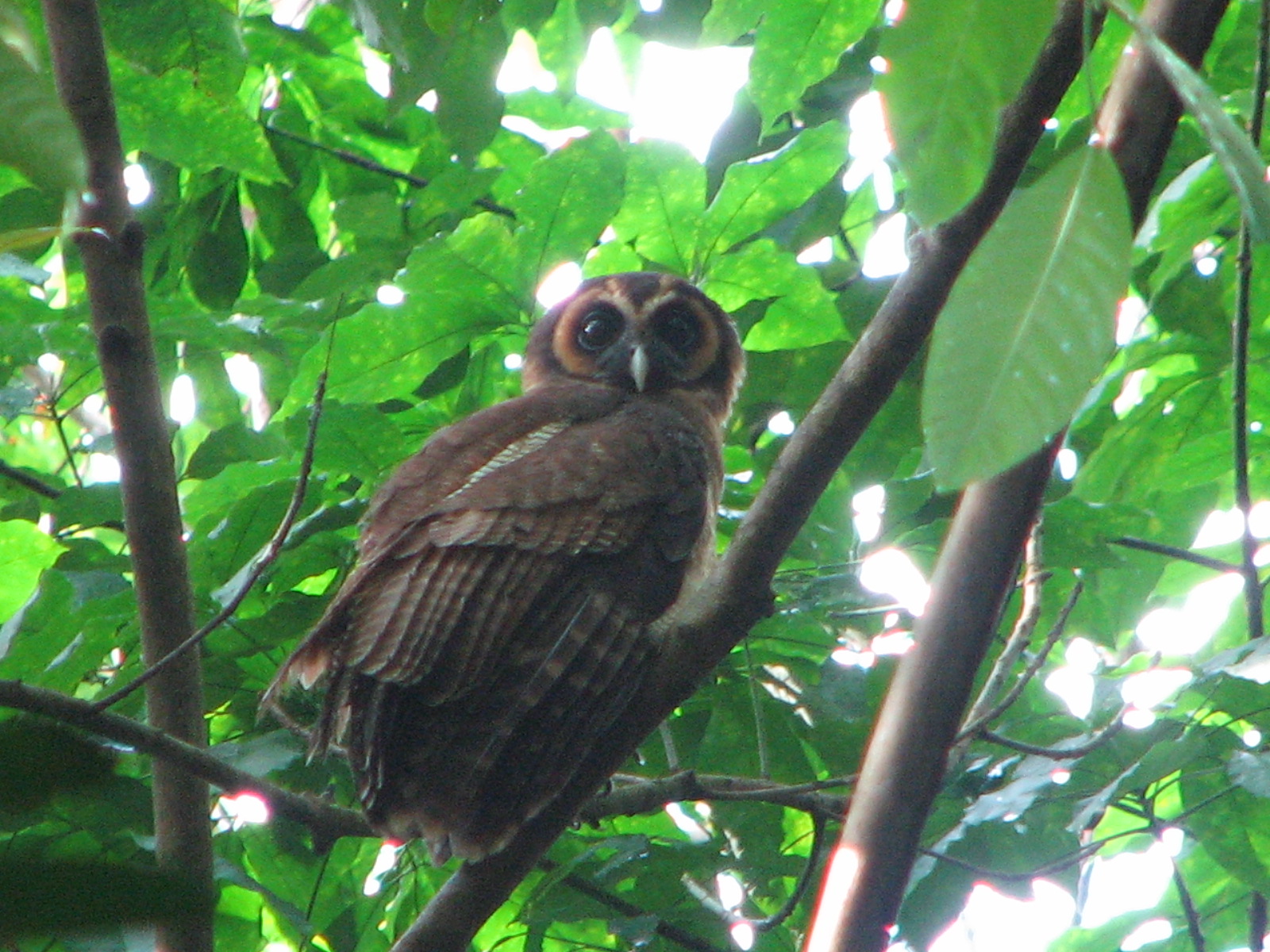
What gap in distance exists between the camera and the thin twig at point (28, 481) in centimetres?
298

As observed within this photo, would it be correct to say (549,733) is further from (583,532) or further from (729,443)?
(729,443)

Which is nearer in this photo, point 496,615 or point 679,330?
point 496,615

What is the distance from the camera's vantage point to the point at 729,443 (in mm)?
3750

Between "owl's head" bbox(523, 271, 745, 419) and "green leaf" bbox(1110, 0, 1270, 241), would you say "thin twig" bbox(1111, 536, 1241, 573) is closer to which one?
"owl's head" bbox(523, 271, 745, 419)

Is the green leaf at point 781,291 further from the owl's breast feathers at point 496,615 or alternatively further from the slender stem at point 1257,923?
the slender stem at point 1257,923

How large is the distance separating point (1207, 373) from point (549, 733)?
1.64 m

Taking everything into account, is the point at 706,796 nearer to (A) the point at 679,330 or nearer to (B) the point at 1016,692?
(B) the point at 1016,692

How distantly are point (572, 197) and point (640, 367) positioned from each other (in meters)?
0.91

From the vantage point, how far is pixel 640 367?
356 cm

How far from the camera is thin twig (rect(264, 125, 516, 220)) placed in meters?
3.33

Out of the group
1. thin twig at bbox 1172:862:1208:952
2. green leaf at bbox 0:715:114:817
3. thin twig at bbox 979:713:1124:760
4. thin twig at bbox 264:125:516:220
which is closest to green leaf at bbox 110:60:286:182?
thin twig at bbox 264:125:516:220

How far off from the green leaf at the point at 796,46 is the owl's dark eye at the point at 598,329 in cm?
155

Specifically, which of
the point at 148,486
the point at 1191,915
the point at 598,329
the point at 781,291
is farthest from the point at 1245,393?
the point at 148,486

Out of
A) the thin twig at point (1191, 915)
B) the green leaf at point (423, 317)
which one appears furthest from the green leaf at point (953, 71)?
the thin twig at point (1191, 915)
